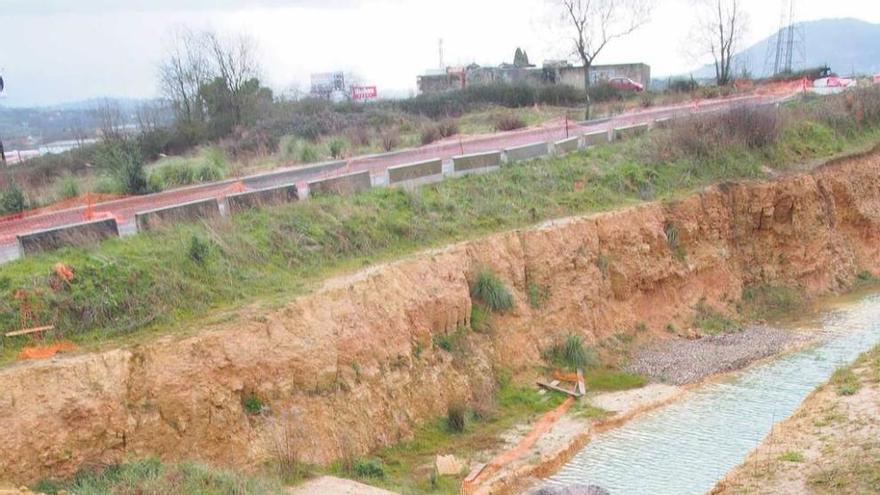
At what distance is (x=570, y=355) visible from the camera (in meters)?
20.8

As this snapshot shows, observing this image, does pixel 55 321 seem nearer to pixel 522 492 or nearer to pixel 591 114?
pixel 522 492

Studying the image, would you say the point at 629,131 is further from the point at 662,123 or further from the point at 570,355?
the point at 570,355

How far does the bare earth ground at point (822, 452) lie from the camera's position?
41.3 ft

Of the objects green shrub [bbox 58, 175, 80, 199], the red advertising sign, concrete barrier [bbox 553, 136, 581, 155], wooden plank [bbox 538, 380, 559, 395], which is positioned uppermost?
the red advertising sign

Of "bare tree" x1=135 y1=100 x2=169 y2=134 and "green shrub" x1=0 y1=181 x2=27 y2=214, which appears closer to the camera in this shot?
"green shrub" x1=0 y1=181 x2=27 y2=214

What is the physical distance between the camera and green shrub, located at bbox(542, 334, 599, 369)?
2062cm

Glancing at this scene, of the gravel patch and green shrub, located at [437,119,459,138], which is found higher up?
green shrub, located at [437,119,459,138]

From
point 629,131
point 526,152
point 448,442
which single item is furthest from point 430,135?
point 448,442

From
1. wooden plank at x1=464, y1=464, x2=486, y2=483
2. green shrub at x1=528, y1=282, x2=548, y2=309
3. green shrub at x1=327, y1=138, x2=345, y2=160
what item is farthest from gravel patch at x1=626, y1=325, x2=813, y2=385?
green shrub at x1=327, y1=138, x2=345, y2=160

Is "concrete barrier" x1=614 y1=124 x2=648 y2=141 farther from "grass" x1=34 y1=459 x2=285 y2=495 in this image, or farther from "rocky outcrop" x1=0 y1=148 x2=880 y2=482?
"grass" x1=34 y1=459 x2=285 y2=495

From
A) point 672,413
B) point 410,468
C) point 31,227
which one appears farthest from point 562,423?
point 31,227

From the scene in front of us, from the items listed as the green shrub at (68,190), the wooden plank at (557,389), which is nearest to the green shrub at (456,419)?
the wooden plank at (557,389)

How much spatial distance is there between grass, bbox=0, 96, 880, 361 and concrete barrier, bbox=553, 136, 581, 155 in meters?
0.63

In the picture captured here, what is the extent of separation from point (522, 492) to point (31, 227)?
42.1 feet
